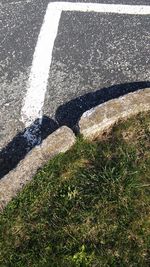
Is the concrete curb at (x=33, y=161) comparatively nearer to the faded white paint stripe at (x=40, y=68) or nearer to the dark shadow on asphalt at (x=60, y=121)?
the dark shadow on asphalt at (x=60, y=121)

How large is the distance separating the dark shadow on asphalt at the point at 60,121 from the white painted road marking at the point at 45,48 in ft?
0.38

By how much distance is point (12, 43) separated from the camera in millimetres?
4762

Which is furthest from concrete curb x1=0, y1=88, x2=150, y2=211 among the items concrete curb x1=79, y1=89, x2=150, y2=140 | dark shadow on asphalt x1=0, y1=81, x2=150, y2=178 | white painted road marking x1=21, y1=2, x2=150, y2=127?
white painted road marking x1=21, y1=2, x2=150, y2=127

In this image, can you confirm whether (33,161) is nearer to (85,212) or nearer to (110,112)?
(85,212)

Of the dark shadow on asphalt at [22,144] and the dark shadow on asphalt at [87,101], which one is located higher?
the dark shadow on asphalt at [22,144]

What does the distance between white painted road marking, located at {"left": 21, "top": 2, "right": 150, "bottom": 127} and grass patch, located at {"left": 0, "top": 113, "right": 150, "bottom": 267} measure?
569mm

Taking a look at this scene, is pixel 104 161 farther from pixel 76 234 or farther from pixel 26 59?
pixel 26 59

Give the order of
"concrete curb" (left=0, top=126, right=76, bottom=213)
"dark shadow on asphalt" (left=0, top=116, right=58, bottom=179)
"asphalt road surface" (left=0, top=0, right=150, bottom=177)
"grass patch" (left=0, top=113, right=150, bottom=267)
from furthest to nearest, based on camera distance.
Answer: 1. "asphalt road surface" (left=0, top=0, right=150, bottom=177)
2. "dark shadow on asphalt" (left=0, top=116, right=58, bottom=179)
3. "concrete curb" (left=0, top=126, right=76, bottom=213)
4. "grass patch" (left=0, top=113, right=150, bottom=267)

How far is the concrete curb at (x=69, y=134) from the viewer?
3.63 metres

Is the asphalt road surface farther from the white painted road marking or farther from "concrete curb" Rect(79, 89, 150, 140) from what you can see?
"concrete curb" Rect(79, 89, 150, 140)

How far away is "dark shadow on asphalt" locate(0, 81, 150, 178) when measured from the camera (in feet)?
12.9

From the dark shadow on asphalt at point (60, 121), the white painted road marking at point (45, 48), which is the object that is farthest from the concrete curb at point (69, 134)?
the white painted road marking at point (45, 48)

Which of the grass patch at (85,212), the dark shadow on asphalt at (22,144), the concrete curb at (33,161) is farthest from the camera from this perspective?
the dark shadow on asphalt at (22,144)

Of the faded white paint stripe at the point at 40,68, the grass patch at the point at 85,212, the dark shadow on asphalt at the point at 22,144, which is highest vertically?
the faded white paint stripe at the point at 40,68
